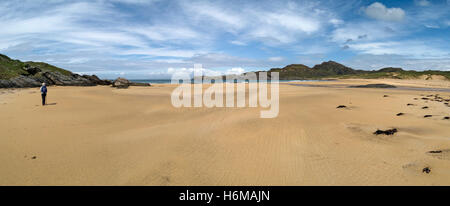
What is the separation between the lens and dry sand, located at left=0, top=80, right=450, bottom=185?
4.75 metres

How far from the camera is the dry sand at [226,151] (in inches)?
187

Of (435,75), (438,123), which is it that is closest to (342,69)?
(435,75)

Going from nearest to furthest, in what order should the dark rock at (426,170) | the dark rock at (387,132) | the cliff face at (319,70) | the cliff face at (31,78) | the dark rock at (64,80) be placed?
the dark rock at (426,170)
the dark rock at (387,132)
the cliff face at (31,78)
the dark rock at (64,80)
the cliff face at (319,70)

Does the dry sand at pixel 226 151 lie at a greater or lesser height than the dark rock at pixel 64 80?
lesser

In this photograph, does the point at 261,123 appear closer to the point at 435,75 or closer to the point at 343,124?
the point at 343,124

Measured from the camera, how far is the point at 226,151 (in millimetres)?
6395

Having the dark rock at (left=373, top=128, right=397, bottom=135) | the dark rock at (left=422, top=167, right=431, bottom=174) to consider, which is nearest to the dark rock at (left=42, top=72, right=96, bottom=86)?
the dark rock at (left=373, top=128, right=397, bottom=135)

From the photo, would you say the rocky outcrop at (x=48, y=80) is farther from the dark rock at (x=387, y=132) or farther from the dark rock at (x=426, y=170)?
the dark rock at (x=426, y=170)

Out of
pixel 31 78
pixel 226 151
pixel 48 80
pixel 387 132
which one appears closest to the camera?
pixel 226 151

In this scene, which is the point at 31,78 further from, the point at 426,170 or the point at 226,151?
the point at 426,170

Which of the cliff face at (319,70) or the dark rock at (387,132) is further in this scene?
the cliff face at (319,70)

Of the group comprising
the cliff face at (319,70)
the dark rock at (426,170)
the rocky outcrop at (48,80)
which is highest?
the cliff face at (319,70)

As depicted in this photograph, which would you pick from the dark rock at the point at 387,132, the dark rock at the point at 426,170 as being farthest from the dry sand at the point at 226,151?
the dark rock at the point at 387,132

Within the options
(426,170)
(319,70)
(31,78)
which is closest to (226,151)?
(426,170)
